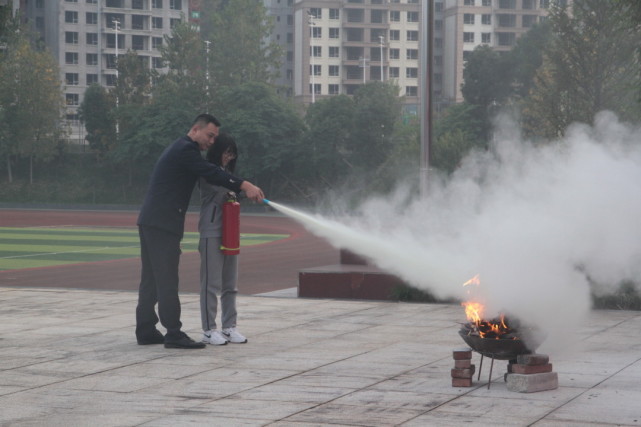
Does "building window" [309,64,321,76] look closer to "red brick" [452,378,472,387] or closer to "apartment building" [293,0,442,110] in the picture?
"apartment building" [293,0,442,110]

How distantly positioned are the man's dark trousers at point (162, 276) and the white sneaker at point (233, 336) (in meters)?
0.54

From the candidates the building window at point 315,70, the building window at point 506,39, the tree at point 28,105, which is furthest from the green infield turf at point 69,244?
the building window at point 506,39

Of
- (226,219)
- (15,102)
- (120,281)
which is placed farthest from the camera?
(15,102)

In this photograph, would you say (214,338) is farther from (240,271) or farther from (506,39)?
(506,39)

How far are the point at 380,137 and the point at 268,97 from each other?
7.95m

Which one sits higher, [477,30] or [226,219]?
[477,30]

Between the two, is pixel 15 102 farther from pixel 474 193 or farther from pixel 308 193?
pixel 474 193

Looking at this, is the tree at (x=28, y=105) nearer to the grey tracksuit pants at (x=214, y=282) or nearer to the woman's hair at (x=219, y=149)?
the woman's hair at (x=219, y=149)

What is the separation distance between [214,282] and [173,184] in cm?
107

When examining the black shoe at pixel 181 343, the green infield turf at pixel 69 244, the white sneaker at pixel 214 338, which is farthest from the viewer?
the green infield turf at pixel 69 244

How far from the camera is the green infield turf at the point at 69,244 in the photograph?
25.5 metres

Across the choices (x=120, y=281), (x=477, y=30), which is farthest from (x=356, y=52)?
(x=120, y=281)

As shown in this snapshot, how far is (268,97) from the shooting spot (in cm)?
6875

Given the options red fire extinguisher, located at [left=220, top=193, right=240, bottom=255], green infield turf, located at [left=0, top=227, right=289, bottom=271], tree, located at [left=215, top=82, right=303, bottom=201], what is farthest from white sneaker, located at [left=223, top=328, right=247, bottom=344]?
tree, located at [left=215, top=82, right=303, bottom=201]
